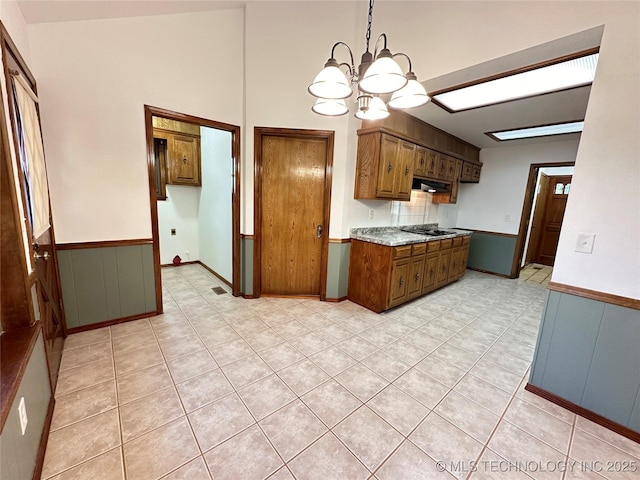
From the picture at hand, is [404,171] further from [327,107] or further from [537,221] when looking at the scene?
[537,221]

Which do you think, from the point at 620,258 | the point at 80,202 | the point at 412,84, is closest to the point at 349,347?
the point at 620,258

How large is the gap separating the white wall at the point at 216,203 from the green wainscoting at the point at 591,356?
3391 millimetres

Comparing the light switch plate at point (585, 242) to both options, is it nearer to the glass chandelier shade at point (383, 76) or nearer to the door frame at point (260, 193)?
the glass chandelier shade at point (383, 76)

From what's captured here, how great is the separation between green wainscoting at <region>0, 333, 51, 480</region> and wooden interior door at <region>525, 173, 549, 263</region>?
25.8 ft

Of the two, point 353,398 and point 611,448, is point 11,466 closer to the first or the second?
point 353,398

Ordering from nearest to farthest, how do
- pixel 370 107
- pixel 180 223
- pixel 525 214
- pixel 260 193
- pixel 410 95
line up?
pixel 410 95 → pixel 370 107 → pixel 260 193 → pixel 180 223 → pixel 525 214

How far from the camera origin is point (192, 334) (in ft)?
8.32

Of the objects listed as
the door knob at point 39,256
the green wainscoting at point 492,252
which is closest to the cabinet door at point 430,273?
the green wainscoting at point 492,252

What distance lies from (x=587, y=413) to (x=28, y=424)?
3.15 meters

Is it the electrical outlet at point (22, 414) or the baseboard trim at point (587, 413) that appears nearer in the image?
the electrical outlet at point (22, 414)

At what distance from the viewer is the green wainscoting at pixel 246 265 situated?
3.29 meters

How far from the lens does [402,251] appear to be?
310 cm

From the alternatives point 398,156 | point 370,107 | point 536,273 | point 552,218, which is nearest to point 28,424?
point 370,107

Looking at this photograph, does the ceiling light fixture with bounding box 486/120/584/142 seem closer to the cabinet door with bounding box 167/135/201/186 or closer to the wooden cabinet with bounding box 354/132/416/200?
the wooden cabinet with bounding box 354/132/416/200
